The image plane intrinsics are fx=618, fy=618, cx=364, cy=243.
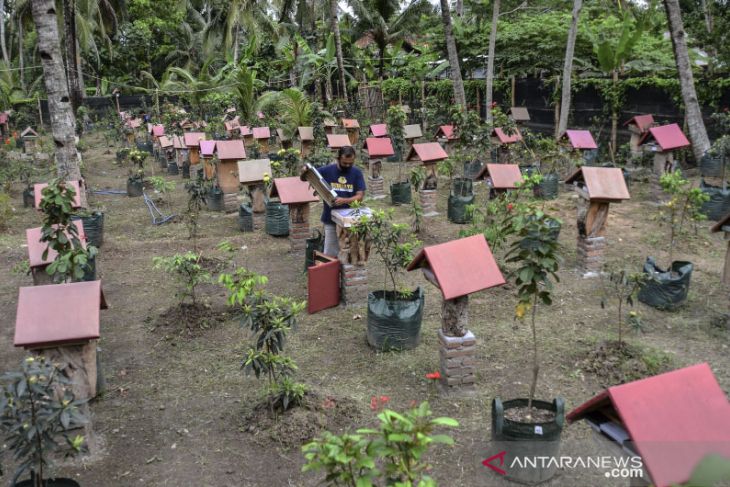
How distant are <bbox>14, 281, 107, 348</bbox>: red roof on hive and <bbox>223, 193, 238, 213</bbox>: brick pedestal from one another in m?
7.18

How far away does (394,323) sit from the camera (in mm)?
5660

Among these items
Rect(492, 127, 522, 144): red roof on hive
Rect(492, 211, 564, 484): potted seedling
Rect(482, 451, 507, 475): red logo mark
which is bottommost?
Rect(482, 451, 507, 475): red logo mark

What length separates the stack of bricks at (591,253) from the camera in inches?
295

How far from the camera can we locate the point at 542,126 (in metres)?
18.1

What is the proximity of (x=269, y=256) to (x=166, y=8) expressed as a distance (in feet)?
96.0

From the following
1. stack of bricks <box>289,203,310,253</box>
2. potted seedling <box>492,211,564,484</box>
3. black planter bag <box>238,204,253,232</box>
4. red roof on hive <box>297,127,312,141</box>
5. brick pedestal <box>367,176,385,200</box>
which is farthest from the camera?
red roof on hive <box>297,127,312,141</box>

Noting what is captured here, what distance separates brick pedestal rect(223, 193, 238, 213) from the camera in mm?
11383

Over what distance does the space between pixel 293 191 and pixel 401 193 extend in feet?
11.6

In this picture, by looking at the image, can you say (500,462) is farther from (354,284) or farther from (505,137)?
(505,137)

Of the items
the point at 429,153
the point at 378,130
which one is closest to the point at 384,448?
the point at 429,153

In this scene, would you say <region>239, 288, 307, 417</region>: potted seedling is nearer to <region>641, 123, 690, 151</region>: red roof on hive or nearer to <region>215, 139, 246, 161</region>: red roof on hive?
<region>215, 139, 246, 161</region>: red roof on hive

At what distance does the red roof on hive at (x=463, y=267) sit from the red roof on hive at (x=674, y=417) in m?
2.00

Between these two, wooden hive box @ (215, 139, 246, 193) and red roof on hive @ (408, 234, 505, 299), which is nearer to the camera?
red roof on hive @ (408, 234, 505, 299)

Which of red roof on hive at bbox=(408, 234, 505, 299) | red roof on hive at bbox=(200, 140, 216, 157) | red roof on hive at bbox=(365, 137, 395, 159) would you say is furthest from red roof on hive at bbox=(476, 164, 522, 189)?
red roof on hive at bbox=(200, 140, 216, 157)
